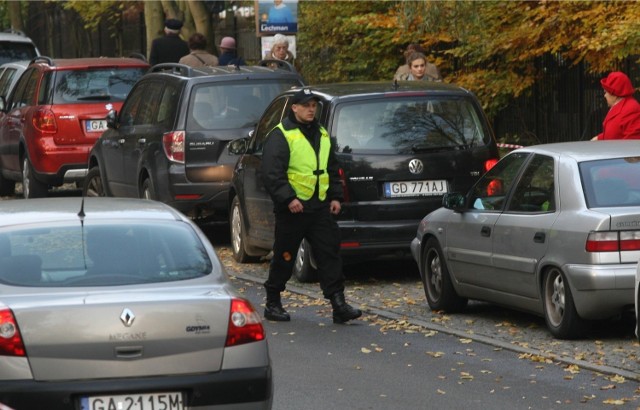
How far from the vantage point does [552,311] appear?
11.0m

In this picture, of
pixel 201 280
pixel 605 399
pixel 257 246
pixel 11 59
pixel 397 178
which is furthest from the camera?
pixel 11 59

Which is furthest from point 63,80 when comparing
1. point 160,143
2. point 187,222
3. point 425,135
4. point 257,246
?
point 187,222

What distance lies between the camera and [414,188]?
1397cm

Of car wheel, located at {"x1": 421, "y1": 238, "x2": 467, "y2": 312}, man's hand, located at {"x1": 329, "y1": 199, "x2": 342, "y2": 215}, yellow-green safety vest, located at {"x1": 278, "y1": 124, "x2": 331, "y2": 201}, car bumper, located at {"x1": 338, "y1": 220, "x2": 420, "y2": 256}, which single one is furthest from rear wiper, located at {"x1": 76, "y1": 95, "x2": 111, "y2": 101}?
man's hand, located at {"x1": 329, "y1": 199, "x2": 342, "y2": 215}

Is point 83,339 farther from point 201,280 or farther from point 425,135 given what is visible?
point 425,135

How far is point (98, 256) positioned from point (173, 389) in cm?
84

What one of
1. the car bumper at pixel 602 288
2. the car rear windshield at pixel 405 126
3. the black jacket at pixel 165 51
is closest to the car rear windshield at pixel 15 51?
the black jacket at pixel 165 51

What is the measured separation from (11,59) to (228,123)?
17.1 m

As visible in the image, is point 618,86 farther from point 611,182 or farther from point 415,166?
point 611,182

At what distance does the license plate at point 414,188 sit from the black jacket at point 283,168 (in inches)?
74.2

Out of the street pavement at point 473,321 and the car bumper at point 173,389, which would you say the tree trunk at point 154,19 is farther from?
the car bumper at point 173,389

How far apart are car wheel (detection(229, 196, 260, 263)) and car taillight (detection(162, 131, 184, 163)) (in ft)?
2.93

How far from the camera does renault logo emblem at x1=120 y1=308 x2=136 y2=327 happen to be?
6965 millimetres

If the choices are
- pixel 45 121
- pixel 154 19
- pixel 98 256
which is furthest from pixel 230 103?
pixel 154 19
